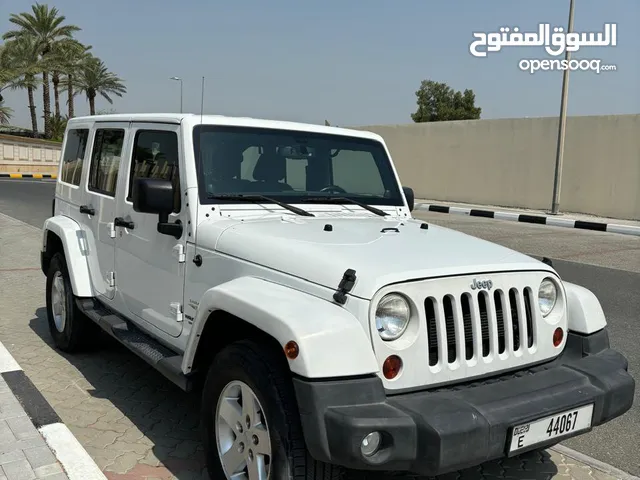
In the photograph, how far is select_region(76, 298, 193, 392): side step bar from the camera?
10.7 feet

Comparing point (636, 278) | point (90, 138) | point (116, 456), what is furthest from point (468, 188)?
point (116, 456)

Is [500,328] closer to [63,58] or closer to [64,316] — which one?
[64,316]

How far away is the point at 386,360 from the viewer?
253 cm

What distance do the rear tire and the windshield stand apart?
1.95 m

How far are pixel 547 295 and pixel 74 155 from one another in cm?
394

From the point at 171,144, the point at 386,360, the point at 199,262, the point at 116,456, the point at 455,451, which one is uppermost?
the point at 171,144

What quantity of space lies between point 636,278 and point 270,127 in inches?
268

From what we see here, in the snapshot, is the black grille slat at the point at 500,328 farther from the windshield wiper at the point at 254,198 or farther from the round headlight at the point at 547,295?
the windshield wiper at the point at 254,198

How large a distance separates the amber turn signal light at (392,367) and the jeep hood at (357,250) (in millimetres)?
265

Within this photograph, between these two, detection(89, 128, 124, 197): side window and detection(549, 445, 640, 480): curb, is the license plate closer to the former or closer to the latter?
detection(549, 445, 640, 480): curb

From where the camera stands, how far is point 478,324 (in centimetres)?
270

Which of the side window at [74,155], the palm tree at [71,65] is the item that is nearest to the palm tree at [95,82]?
the palm tree at [71,65]

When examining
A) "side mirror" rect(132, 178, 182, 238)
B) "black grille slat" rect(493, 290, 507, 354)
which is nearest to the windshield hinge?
"black grille slat" rect(493, 290, 507, 354)

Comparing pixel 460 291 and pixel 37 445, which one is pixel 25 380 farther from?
pixel 460 291
